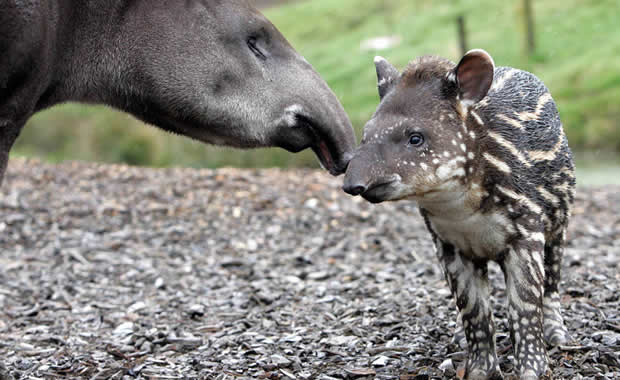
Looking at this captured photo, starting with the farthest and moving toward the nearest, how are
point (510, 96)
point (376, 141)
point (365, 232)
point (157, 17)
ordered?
point (365, 232)
point (510, 96)
point (157, 17)
point (376, 141)

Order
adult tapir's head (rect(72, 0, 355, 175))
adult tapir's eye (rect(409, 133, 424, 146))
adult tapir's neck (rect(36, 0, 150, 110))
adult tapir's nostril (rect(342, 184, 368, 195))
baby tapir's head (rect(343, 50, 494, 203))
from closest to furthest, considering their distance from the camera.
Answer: adult tapir's nostril (rect(342, 184, 368, 195)) < baby tapir's head (rect(343, 50, 494, 203)) < adult tapir's eye (rect(409, 133, 424, 146)) < adult tapir's neck (rect(36, 0, 150, 110)) < adult tapir's head (rect(72, 0, 355, 175))

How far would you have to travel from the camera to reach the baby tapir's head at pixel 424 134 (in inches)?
147

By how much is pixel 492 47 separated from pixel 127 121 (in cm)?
801

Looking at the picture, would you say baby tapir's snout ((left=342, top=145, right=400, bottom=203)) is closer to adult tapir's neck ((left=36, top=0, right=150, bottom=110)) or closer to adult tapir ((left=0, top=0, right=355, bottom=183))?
adult tapir ((left=0, top=0, right=355, bottom=183))

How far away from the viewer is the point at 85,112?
14875 millimetres

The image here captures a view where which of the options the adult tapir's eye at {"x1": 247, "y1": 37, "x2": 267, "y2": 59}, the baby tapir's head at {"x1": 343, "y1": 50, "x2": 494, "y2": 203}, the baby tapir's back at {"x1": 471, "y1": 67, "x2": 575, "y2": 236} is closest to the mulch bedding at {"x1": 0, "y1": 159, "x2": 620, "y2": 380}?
the baby tapir's back at {"x1": 471, "y1": 67, "x2": 575, "y2": 236}

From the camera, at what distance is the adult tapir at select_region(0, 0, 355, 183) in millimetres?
4023

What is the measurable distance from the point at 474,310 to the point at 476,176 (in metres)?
0.76

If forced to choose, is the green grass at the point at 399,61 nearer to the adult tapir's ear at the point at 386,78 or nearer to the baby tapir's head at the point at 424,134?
the adult tapir's ear at the point at 386,78

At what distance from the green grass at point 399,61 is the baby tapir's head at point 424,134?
27.7 feet

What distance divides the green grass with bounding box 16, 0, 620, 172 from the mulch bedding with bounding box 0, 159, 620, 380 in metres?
2.80

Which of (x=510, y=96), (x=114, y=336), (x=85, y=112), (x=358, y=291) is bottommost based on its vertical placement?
(x=114, y=336)

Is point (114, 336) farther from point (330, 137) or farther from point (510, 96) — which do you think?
point (510, 96)

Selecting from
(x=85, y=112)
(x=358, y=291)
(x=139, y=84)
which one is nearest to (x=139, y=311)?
(x=358, y=291)
